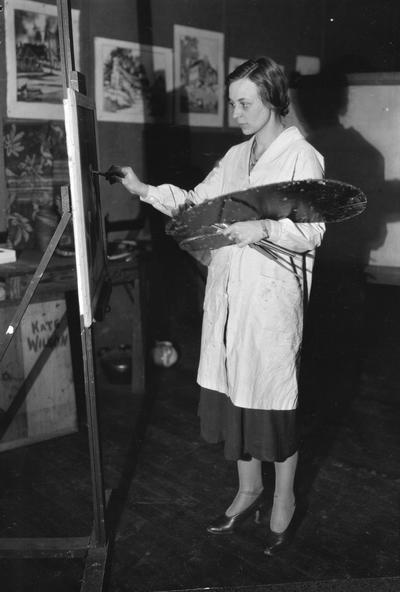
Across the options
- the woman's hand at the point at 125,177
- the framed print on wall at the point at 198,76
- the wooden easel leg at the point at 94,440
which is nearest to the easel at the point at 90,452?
the wooden easel leg at the point at 94,440

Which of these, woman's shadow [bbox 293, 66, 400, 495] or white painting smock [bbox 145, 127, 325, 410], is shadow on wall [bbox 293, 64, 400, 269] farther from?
white painting smock [bbox 145, 127, 325, 410]

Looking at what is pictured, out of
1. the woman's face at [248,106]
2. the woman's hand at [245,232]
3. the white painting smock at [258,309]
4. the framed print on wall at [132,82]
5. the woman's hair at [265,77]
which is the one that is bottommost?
the white painting smock at [258,309]

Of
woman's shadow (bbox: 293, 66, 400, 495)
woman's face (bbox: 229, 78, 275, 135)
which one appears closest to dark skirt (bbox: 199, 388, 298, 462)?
woman's face (bbox: 229, 78, 275, 135)

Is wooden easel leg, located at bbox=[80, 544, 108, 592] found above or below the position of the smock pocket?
below

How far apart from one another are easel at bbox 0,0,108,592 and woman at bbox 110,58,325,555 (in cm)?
42

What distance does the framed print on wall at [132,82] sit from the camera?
3826 mm

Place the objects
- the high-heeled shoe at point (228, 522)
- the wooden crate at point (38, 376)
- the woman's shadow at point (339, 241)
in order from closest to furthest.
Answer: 1. the high-heeled shoe at point (228, 522)
2. the wooden crate at point (38, 376)
3. the woman's shadow at point (339, 241)

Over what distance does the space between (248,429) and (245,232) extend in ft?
2.46

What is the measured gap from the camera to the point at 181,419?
345 centimetres

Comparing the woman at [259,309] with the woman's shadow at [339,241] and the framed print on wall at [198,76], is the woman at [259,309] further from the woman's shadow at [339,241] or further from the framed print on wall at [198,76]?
the framed print on wall at [198,76]

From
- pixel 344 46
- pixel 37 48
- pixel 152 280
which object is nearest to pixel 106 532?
pixel 152 280

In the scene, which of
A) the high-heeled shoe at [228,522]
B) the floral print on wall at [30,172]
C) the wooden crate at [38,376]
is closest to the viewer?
the high-heeled shoe at [228,522]

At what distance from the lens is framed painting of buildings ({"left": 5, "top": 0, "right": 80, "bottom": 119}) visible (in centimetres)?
334

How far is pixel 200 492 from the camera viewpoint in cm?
269
